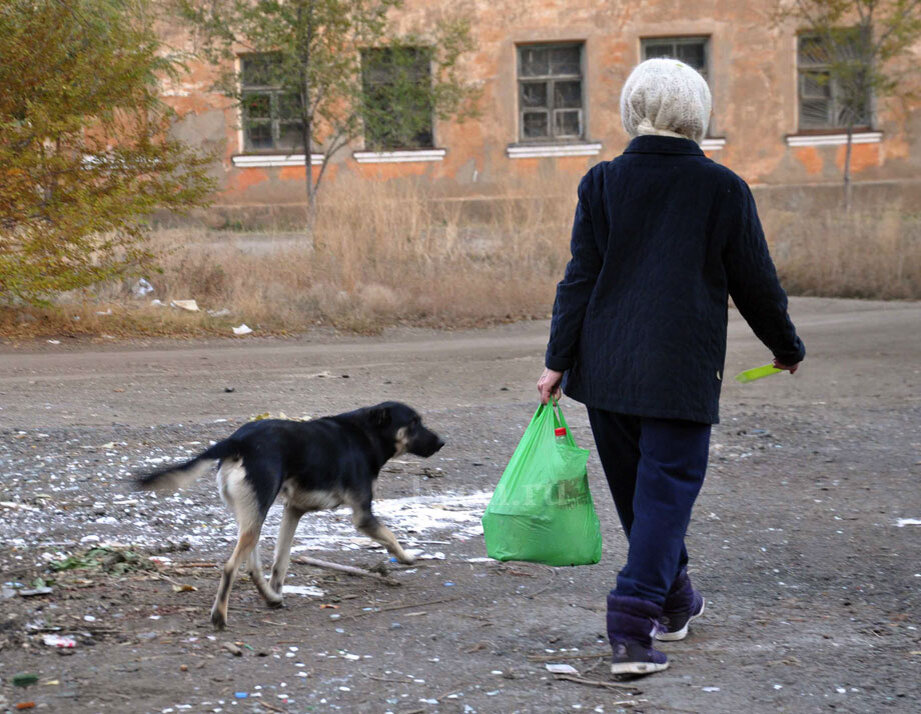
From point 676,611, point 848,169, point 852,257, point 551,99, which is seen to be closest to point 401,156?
point 551,99

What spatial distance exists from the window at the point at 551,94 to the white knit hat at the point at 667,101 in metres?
21.1

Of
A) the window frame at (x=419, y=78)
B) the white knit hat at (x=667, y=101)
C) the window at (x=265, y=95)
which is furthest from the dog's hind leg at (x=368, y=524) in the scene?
the window frame at (x=419, y=78)

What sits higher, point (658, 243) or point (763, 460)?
point (658, 243)

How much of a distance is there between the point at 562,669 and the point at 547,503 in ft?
2.01

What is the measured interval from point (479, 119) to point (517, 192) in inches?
326

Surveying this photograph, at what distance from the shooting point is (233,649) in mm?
3705

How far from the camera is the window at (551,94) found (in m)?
24.3

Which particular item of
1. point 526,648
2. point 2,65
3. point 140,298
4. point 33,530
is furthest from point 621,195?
point 140,298

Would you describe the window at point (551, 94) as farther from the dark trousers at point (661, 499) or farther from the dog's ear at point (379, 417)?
the dark trousers at point (661, 499)

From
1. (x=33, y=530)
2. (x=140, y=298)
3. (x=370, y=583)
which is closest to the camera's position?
(x=370, y=583)

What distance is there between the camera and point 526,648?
3824 mm

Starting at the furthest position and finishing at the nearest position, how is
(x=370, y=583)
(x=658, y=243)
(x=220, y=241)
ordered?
(x=220, y=241)
(x=370, y=583)
(x=658, y=243)

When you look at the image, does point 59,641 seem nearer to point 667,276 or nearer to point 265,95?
point 667,276

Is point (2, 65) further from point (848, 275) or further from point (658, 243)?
point (848, 275)
